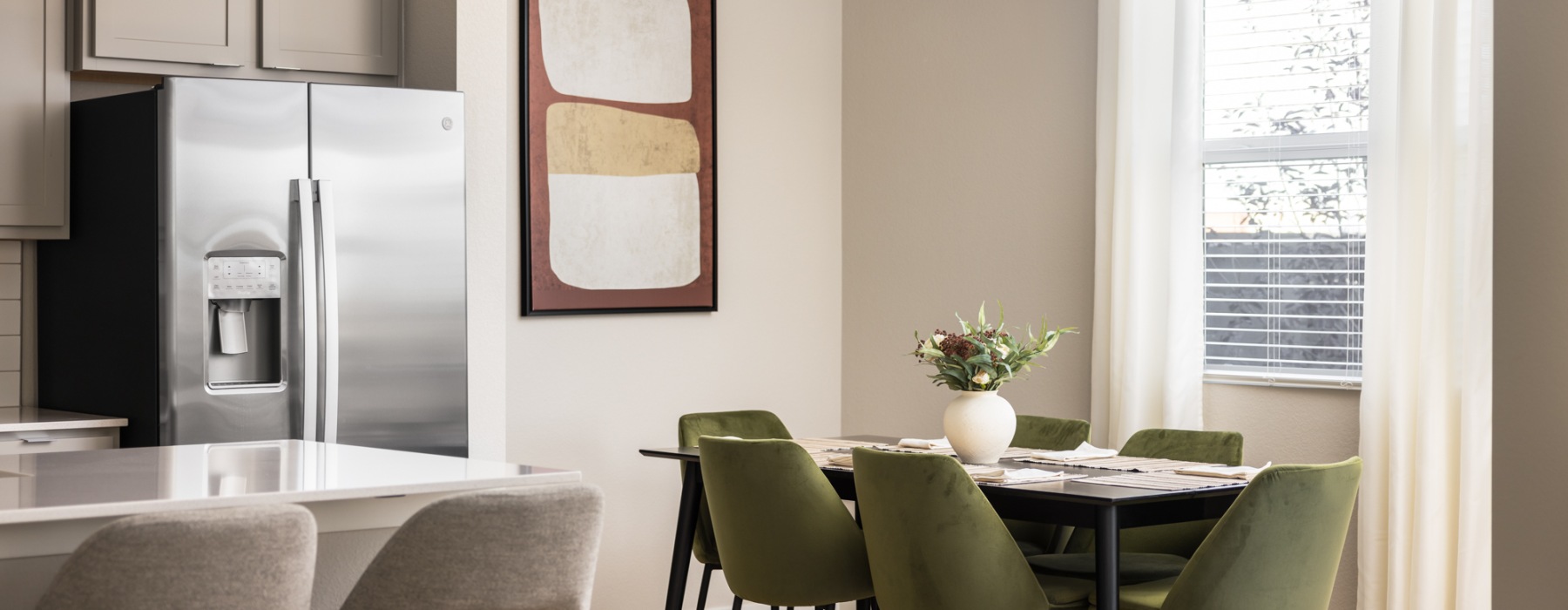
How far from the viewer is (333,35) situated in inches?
163

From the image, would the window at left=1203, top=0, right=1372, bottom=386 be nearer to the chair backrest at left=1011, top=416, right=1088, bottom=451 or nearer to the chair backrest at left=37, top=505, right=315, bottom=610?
the chair backrest at left=1011, top=416, right=1088, bottom=451

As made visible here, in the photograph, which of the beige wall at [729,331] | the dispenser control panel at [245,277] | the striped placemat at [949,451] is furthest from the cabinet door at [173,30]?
the striped placemat at [949,451]

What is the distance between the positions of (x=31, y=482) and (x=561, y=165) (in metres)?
2.74

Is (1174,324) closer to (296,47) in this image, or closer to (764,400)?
(764,400)

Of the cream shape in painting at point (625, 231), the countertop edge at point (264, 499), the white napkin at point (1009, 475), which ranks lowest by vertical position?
the white napkin at point (1009, 475)

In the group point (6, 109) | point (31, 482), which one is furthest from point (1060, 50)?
point (31, 482)

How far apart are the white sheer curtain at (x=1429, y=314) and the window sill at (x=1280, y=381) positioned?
139mm

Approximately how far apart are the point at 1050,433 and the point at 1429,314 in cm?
100

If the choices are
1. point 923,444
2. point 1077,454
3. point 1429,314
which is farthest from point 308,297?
point 1429,314

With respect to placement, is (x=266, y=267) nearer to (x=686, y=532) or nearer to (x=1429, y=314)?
(x=686, y=532)

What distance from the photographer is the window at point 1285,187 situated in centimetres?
405

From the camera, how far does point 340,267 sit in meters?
3.66

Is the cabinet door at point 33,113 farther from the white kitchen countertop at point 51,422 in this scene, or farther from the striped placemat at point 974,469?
the striped placemat at point 974,469

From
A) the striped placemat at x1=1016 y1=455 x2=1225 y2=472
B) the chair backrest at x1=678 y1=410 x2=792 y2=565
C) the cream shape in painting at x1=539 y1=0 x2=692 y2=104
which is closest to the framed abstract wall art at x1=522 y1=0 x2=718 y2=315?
the cream shape in painting at x1=539 y1=0 x2=692 y2=104
